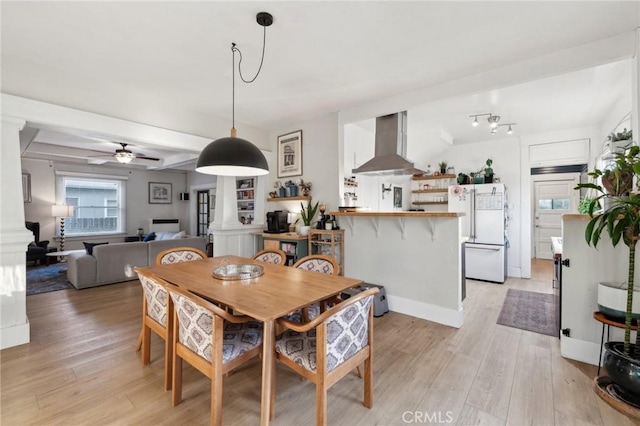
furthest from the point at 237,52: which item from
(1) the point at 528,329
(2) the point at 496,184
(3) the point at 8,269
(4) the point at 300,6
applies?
(2) the point at 496,184

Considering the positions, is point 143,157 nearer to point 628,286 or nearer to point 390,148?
point 390,148

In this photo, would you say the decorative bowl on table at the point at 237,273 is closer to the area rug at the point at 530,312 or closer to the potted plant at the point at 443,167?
the area rug at the point at 530,312

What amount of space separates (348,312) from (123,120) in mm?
3368

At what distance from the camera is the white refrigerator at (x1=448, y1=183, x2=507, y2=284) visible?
471 centimetres

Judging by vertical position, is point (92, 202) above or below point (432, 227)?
above

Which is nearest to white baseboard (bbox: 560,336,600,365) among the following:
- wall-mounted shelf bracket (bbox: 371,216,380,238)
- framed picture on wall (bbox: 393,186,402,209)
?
wall-mounted shelf bracket (bbox: 371,216,380,238)

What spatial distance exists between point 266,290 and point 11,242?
2.58 m

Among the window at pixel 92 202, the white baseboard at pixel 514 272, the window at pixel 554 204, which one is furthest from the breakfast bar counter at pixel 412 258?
the window at pixel 92 202

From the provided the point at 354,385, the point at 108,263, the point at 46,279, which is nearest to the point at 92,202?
the point at 46,279

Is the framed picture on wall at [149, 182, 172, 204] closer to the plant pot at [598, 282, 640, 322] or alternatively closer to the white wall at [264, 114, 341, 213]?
the white wall at [264, 114, 341, 213]

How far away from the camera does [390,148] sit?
3.71 m

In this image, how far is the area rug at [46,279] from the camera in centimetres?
439

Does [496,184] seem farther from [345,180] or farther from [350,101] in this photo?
[350,101]

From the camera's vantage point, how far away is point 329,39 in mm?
2264
